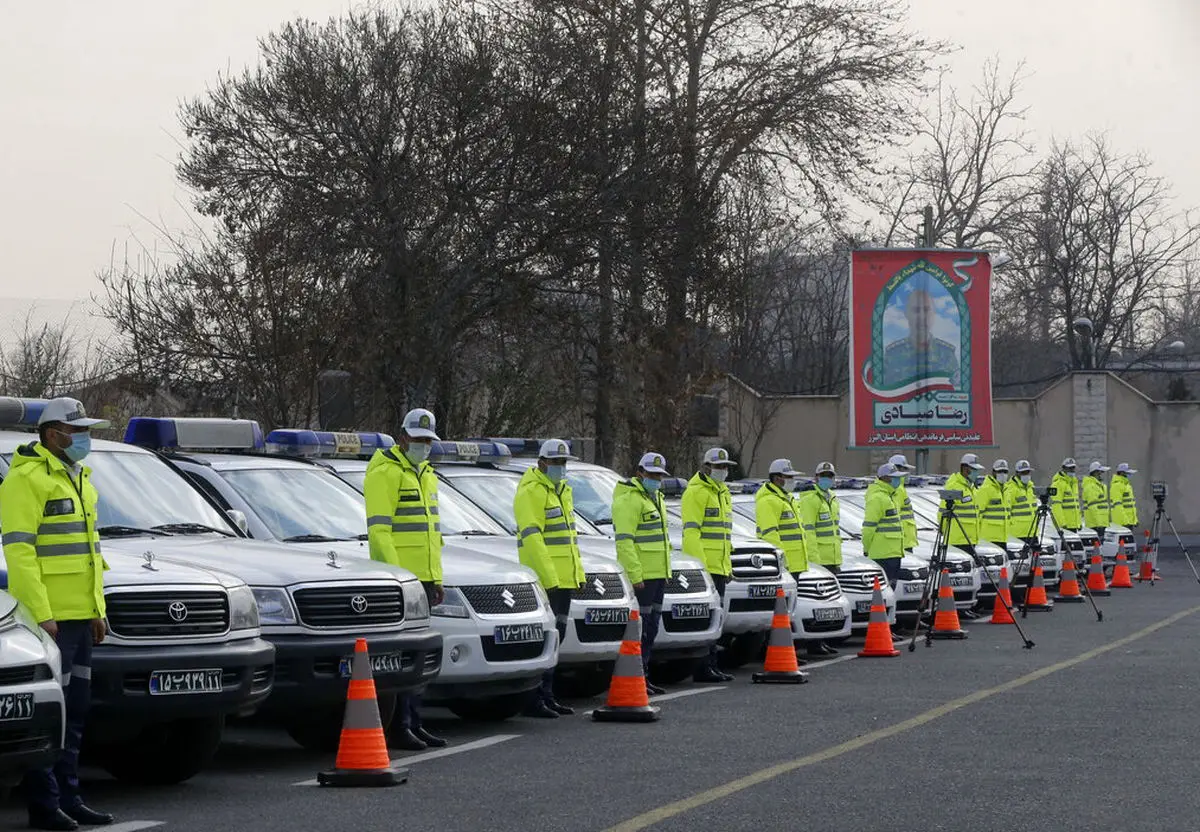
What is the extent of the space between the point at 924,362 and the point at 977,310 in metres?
1.46

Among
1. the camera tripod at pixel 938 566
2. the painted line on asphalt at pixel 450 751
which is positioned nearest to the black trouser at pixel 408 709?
the painted line on asphalt at pixel 450 751

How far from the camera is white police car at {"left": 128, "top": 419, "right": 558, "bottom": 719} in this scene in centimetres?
1255

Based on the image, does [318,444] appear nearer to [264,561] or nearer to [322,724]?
[322,724]

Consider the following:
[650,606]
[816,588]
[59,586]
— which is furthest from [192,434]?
[816,588]

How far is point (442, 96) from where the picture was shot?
29.2 meters

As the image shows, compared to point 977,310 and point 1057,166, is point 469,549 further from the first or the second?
point 1057,166

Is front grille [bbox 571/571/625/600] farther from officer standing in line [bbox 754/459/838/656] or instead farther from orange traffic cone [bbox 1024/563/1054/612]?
orange traffic cone [bbox 1024/563/1054/612]

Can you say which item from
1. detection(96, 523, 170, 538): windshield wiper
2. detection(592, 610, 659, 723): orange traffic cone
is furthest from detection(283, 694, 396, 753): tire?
detection(592, 610, 659, 723): orange traffic cone

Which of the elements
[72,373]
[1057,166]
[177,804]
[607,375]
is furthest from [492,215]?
[1057,166]

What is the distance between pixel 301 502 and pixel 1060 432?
133 ft

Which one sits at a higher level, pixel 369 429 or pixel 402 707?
pixel 369 429

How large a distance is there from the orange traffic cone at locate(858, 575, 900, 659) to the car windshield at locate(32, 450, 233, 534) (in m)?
8.51

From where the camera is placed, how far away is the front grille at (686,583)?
52.4ft

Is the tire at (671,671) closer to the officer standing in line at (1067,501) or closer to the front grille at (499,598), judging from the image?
the front grille at (499,598)
